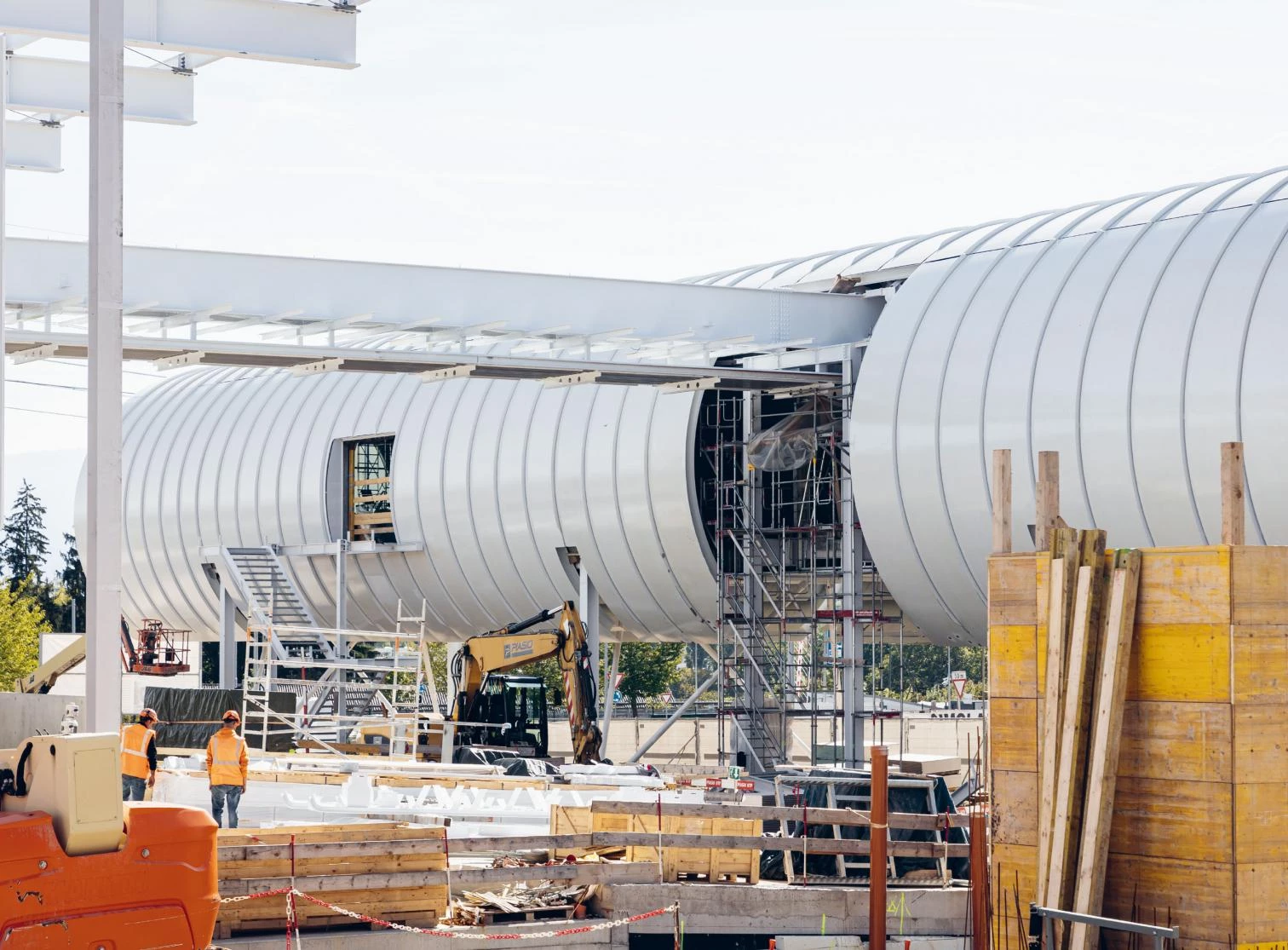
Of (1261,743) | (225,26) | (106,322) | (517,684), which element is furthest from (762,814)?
(517,684)

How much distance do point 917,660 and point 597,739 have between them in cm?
11089

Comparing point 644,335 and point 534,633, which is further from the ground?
point 644,335

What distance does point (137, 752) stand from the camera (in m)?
21.1

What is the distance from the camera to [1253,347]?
26906 millimetres

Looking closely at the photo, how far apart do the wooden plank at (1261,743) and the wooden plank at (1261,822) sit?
0.07 meters

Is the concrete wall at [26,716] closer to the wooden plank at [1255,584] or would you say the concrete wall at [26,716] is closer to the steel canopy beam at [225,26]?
the steel canopy beam at [225,26]

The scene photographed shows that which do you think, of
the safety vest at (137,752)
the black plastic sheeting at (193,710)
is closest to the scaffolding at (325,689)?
the black plastic sheeting at (193,710)

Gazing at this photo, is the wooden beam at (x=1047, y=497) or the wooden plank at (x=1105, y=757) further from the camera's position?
the wooden beam at (x=1047, y=497)

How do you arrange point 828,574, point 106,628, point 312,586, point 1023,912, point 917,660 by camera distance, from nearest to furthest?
point 106,628 → point 1023,912 → point 828,574 → point 312,586 → point 917,660

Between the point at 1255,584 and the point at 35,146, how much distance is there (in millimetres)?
18227

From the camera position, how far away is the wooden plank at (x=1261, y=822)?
49.7 feet

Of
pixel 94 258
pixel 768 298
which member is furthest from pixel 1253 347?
pixel 94 258

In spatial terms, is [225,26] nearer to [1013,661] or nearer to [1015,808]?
[1013,661]

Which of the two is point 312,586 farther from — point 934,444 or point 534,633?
point 934,444
